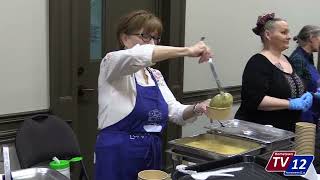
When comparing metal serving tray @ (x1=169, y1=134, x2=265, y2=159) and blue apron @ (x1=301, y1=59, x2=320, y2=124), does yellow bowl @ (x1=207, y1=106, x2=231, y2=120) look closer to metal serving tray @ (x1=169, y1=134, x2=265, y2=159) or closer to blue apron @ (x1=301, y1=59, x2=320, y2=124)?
metal serving tray @ (x1=169, y1=134, x2=265, y2=159)

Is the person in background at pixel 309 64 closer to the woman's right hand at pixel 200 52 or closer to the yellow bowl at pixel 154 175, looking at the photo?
the woman's right hand at pixel 200 52

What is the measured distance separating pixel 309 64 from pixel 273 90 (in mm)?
848

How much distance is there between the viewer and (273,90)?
99.8 inches

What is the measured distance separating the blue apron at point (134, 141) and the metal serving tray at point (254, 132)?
27 cm

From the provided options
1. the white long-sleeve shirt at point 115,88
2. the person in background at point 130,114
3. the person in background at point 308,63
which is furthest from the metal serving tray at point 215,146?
the person in background at point 308,63

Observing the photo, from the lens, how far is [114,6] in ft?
10.5

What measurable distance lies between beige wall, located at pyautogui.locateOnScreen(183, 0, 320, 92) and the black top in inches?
44.4

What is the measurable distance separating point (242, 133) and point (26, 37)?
1397mm

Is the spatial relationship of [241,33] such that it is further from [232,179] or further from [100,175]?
[232,179]

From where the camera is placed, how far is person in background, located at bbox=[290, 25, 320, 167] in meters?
3.11

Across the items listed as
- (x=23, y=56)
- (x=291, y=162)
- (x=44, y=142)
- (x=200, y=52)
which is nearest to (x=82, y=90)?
(x=23, y=56)

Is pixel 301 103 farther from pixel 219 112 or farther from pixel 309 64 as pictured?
pixel 219 112

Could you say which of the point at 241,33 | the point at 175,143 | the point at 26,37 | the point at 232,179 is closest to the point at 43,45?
the point at 26,37

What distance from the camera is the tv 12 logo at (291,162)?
113 centimetres
